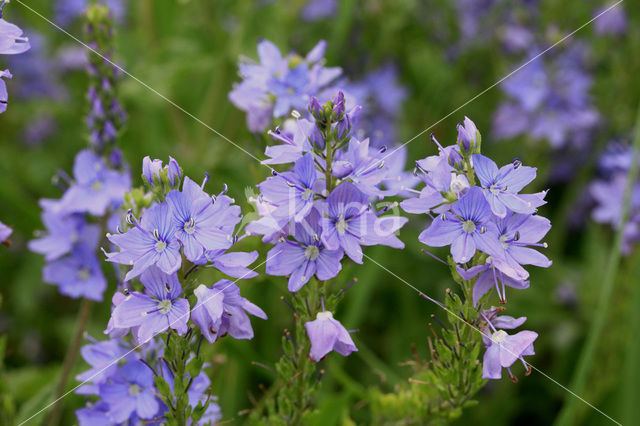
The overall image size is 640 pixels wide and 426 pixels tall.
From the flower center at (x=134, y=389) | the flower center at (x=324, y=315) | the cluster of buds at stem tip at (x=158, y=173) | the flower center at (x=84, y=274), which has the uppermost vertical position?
the flower center at (x=84, y=274)

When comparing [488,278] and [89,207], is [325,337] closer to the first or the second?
[488,278]

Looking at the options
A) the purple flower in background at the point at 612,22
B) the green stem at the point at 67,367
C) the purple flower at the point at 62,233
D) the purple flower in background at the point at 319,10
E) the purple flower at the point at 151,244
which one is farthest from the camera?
the purple flower in background at the point at 319,10

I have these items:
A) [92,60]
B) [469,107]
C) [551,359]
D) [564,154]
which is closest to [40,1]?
[92,60]

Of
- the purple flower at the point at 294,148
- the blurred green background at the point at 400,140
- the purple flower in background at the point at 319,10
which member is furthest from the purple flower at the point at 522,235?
the purple flower in background at the point at 319,10

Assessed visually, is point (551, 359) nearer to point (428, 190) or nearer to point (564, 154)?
point (564, 154)

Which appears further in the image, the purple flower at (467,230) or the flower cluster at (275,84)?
the flower cluster at (275,84)

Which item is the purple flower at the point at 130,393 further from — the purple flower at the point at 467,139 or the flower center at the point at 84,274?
the purple flower at the point at 467,139
